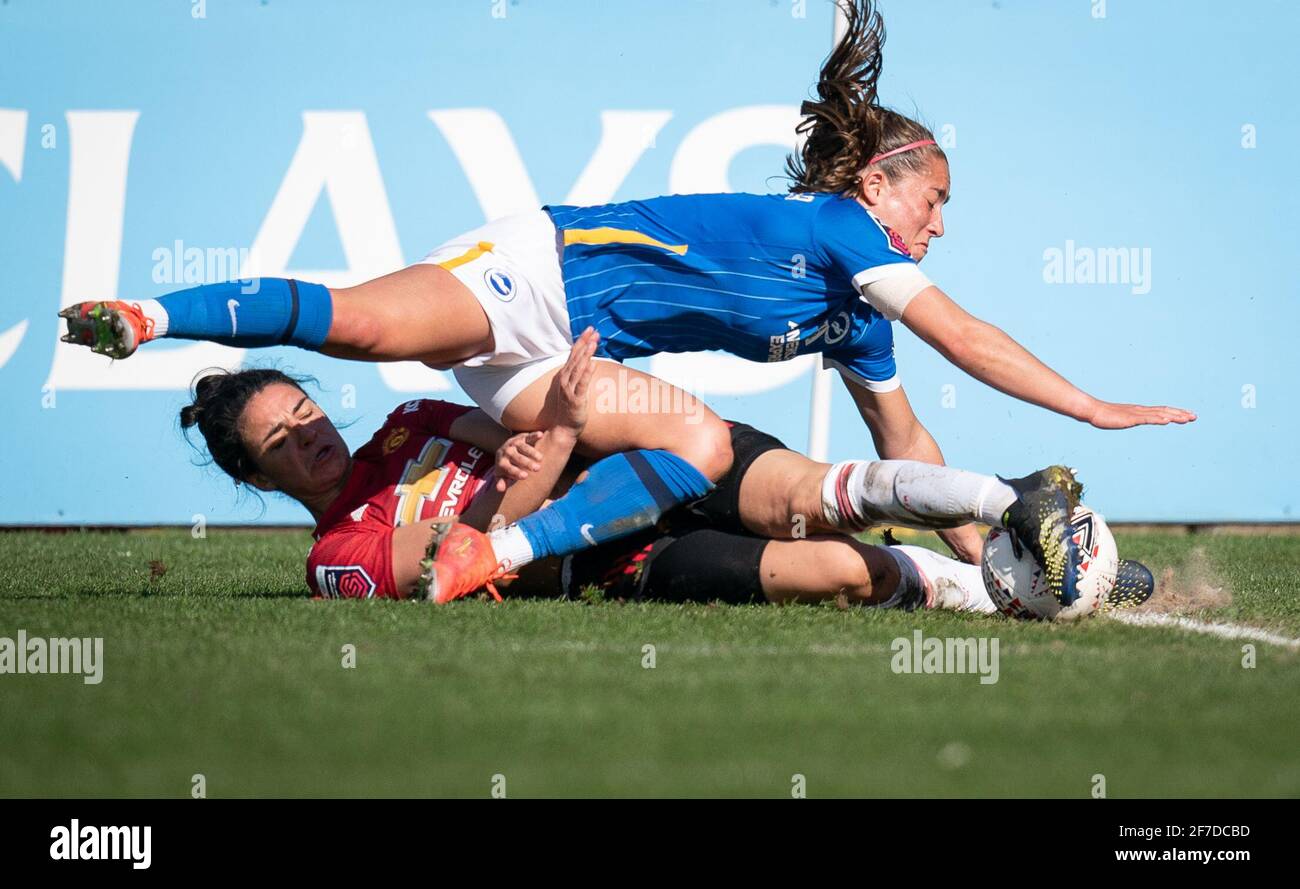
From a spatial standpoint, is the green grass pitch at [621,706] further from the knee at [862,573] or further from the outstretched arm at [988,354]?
the outstretched arm at [988,354]

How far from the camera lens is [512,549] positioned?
3660mm

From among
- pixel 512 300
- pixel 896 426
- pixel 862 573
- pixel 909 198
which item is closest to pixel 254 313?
pixel 512 300

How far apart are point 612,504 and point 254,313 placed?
3.24ft

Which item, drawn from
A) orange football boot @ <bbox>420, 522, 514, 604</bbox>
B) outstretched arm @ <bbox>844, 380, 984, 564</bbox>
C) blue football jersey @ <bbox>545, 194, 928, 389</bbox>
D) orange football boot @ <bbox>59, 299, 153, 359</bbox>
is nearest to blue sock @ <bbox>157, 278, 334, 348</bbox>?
orange football boot @ <bbox>59, 299, 153, 359</bbox>

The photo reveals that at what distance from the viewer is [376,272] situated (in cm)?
660

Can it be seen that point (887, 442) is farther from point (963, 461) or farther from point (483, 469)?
point (963, 461)

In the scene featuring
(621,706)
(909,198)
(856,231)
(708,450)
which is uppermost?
(909,198)

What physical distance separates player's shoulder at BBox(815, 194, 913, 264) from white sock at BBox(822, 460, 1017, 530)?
1.76 ft

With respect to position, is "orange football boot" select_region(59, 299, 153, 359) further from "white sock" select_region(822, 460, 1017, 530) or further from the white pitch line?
the white pitch line

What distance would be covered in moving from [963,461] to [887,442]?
6.81 feet

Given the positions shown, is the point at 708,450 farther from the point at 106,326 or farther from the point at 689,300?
the point at 106,326

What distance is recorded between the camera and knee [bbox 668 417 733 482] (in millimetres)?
3787

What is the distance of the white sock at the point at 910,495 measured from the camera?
3385 mm
